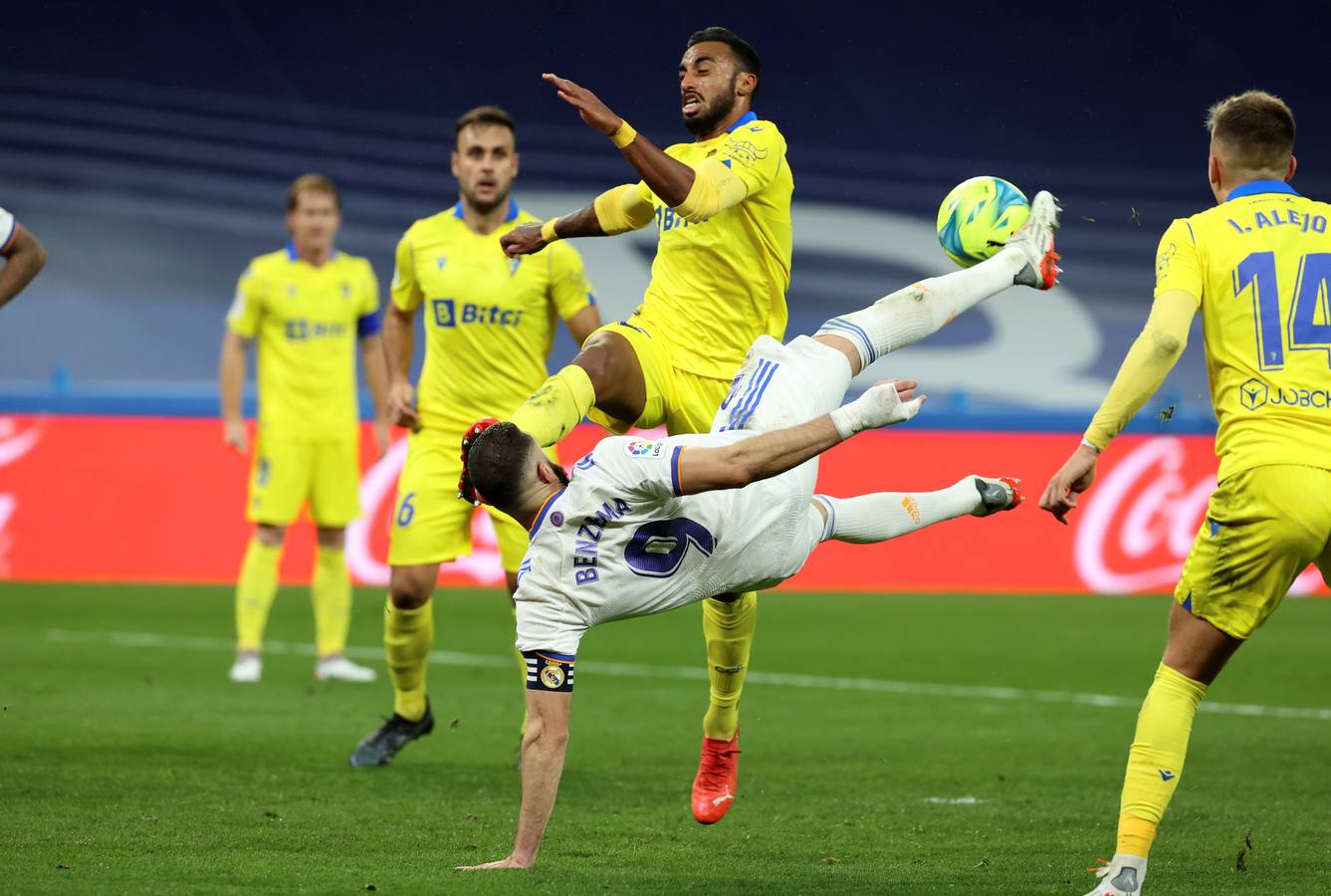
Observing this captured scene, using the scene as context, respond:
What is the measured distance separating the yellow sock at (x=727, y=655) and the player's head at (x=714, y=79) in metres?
1.83

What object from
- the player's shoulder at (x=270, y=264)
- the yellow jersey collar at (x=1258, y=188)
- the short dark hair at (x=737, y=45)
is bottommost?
the player's shoulder at (x=270, y=264)

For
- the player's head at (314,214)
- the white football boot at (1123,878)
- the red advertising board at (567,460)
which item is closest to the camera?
the white football boot at (1123,878)

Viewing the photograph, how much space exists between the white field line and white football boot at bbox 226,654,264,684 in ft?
4.08

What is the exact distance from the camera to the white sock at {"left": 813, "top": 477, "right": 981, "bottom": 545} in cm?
615

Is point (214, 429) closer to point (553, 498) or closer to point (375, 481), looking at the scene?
point (375, 481)

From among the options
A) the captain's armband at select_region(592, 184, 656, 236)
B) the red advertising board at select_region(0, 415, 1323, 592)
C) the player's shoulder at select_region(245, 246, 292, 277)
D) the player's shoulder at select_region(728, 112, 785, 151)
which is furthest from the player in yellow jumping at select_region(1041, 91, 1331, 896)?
the red advertising board at select_region(0, 415, 1323, 592)

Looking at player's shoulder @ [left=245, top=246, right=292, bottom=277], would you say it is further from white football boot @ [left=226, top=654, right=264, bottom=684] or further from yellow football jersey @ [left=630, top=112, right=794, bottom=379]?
yellow football jersey @ [left=630, top=112, right=794, bottom=379]

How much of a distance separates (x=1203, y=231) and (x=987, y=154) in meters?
16.2

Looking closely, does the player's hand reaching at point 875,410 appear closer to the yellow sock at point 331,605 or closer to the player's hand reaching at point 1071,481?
the player's hand reaching at point 1071,481

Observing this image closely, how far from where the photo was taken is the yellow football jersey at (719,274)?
6555 millimetres

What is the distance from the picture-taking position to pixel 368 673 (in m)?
10.6

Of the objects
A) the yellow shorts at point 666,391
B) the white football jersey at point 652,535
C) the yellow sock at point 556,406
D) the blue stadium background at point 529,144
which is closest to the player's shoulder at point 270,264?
the yellow shorts at point 666,391

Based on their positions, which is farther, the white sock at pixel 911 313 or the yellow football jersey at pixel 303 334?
the yellow football jersey at pixel 303 334

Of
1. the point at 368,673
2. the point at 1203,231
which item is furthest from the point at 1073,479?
the point at 368,673
